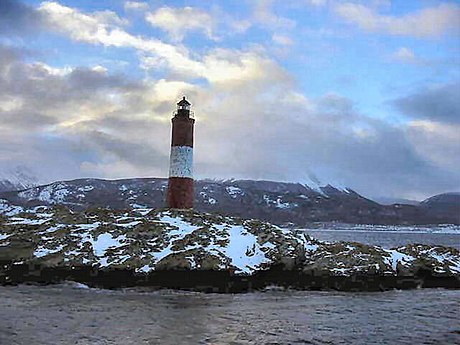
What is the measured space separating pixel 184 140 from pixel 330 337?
2589cm

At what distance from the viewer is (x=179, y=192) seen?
3994 centimetres

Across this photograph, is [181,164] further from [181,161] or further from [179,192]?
[179,192]

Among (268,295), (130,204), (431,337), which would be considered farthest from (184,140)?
(130,204)

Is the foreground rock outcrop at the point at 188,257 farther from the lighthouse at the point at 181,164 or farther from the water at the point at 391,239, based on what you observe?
the water at the point at 391,239

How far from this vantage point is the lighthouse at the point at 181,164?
1572 inches

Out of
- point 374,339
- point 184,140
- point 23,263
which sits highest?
point 184,140

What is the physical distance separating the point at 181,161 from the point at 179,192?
222 centimetres

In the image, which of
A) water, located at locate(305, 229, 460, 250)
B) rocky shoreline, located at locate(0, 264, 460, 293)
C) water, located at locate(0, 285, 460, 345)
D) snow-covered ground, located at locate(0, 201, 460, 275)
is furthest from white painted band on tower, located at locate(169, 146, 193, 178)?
water, located at locate(305, 229, 460, 250)

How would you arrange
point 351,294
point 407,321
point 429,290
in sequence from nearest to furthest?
1. point 407,321
2. point 351,294
3. point 429,290

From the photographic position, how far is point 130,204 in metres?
195

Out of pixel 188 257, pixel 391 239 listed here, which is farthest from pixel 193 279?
pixel 391 239

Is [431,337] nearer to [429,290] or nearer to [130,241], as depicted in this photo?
[429,290]

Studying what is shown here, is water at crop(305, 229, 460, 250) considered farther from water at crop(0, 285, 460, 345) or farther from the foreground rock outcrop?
water at crop(0, 285, 460, 345)

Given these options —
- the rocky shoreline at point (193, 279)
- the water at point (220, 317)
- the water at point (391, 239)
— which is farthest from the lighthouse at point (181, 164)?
the water at point (391, 239)
